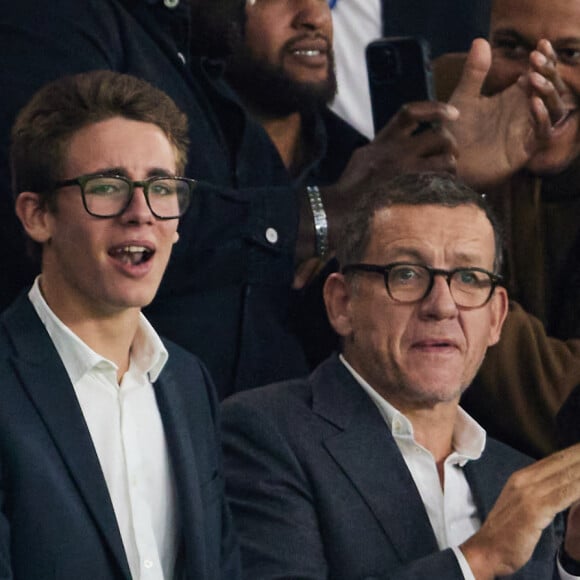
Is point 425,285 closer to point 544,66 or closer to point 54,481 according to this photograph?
point 544,66

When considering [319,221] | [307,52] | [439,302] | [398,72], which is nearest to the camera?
[439,302]

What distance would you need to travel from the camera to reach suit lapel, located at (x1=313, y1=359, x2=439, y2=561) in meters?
1.50

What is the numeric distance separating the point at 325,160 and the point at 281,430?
50 cm

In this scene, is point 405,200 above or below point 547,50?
below

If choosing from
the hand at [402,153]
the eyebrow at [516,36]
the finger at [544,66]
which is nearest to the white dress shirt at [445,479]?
the hand at [402,153]

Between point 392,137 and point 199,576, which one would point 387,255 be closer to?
point 392,137

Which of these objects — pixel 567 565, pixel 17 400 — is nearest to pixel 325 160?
pixel 567 565

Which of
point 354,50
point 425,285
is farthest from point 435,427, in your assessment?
point 354,50

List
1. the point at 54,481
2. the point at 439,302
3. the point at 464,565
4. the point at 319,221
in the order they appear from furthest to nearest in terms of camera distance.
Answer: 1. the point at 319,221
2. the point at 439,302
3. the point at 464,565
4. the point at 54,481

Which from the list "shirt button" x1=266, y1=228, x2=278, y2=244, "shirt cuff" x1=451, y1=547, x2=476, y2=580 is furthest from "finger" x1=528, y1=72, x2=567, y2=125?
"shirt cuff" x1=451, y1=547, x2=476, y2=580

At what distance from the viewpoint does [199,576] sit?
1.33 meters

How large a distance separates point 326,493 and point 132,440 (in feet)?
0.82

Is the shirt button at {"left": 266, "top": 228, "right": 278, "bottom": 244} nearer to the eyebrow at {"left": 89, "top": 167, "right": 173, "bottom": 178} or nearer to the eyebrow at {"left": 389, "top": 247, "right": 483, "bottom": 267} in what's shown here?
the eyebrow at {"left": 389, "top": 247, "right": 483, "bottom": 267}

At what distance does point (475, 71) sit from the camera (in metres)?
1.79
